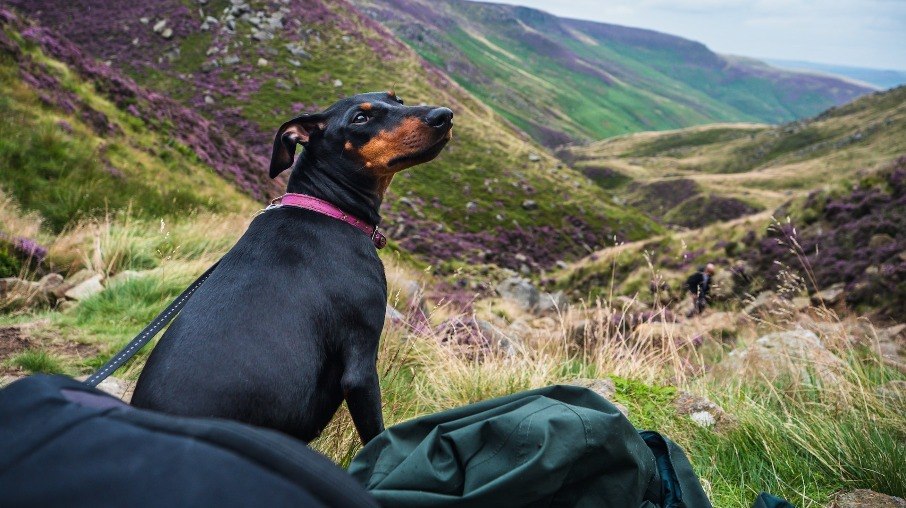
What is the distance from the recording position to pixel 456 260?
2573 cm

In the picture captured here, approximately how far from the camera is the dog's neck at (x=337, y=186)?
312 cm

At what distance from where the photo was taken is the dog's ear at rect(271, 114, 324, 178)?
127 inches

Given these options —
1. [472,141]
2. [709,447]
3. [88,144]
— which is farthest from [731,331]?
[472,141]

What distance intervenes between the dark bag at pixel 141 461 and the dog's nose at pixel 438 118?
2482mm

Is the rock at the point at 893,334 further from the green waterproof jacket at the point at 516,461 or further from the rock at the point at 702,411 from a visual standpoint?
the green waterproof jacket at the point at 516,461

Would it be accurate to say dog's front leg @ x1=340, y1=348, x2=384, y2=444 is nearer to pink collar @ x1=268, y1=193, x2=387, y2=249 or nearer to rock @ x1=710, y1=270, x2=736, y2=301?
pink collar @ x1=268, y1=193, x2=387, y2=249

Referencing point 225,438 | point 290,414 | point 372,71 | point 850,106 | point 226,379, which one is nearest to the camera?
point 225,438

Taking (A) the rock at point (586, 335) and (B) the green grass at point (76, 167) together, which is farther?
(B) the green grass at point (76, 167)

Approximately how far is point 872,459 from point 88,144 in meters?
12.1

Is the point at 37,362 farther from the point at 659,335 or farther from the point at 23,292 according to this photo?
the point at 659,335

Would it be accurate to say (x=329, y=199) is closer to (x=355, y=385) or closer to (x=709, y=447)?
(x=355, y=385)

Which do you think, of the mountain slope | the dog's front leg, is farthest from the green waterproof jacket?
the mountain slope

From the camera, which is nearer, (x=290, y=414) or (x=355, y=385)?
(x=290, y=414)

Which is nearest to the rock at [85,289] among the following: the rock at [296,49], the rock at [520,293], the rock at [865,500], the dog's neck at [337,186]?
the dog's neck at [337,186]
